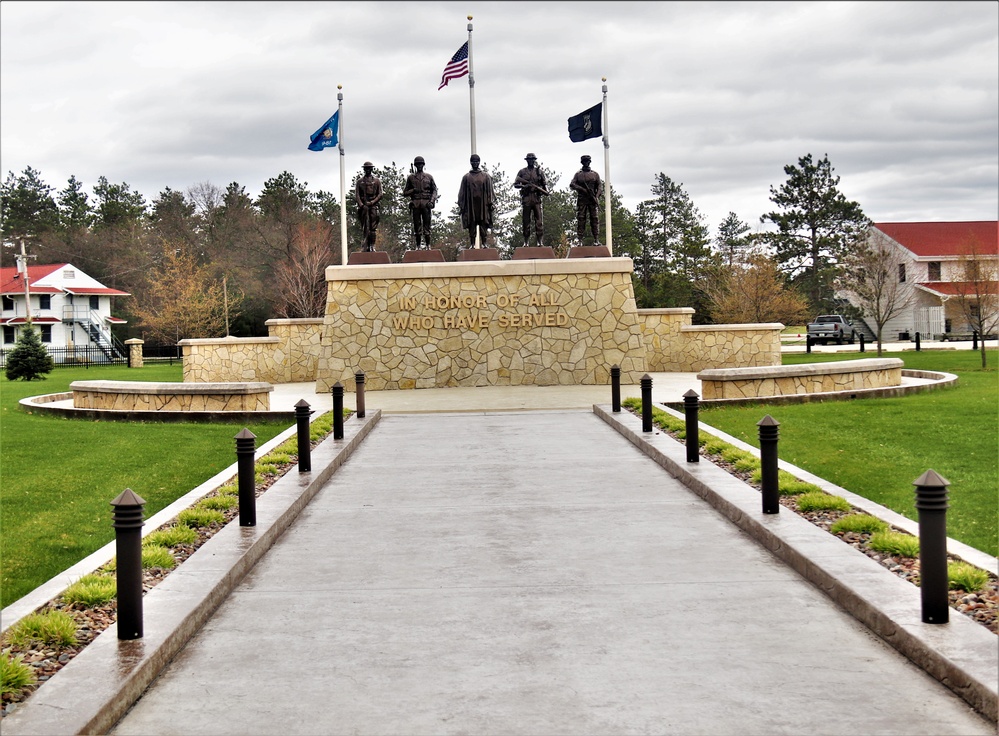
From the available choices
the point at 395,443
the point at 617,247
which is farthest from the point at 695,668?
the point at 617,247

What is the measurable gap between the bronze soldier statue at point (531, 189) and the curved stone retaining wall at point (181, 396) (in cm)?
942

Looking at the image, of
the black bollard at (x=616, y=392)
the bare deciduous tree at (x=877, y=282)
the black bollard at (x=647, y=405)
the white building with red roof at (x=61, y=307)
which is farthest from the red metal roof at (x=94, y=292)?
the black bollard at (x=647, y=405)

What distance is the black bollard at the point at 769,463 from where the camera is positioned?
27.6 ft

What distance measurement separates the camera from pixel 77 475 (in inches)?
463

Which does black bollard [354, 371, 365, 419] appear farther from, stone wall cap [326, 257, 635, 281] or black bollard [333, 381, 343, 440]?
stone wall cap [326, 257, 635, 281]

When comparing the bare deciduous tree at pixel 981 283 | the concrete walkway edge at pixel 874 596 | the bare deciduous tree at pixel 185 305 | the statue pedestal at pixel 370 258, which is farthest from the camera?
the bare deciduous tree at pixel 185 305

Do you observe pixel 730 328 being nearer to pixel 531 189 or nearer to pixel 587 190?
pixel 587 190

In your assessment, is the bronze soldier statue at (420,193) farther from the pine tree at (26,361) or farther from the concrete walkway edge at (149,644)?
the pine tree at (26,361)

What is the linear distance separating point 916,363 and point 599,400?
645 inches

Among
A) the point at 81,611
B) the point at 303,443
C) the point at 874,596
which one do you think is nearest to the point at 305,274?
the point at 303,443

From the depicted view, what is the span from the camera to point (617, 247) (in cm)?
7031

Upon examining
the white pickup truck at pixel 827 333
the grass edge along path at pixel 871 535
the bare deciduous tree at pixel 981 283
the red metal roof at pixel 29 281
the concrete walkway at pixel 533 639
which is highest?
the red metal roof at pixel 29 281

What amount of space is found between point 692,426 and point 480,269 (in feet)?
46.2

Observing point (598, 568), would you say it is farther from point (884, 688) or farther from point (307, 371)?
point (307, 371)
